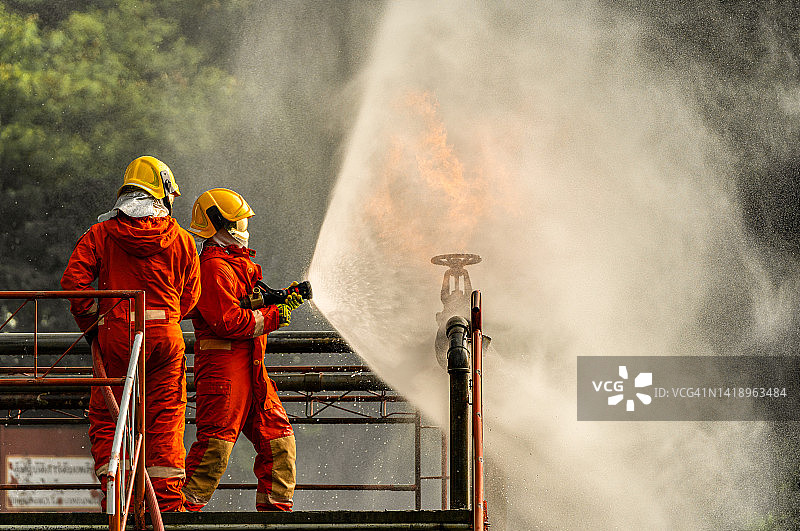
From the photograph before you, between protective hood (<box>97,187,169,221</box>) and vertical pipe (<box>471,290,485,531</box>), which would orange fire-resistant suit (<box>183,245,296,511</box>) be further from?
vertical pipe (<box>471,290,485,531</box>)

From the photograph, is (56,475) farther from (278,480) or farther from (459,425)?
(459,425)

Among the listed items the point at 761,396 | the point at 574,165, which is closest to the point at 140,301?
the point at 574,165

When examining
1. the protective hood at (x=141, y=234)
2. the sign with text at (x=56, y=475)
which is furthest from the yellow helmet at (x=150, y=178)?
the sign with text at (x=56, y=475)

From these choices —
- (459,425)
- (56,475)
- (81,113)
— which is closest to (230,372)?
(459,425)

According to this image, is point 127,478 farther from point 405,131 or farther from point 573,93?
point 573,93

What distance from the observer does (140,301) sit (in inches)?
182

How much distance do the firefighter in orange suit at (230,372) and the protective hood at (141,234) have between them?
54 centimetres

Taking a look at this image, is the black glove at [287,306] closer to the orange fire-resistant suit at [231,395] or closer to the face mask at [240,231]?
the orange fire-resistant suit at [231,395]

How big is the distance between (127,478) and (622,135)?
11.8 m

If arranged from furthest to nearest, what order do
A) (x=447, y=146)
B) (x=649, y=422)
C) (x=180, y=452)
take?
(x=649, y=422) < (x=447, y=146) < (x=180, y=452)

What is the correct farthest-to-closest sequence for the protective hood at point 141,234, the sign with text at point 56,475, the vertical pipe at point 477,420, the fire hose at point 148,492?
the sign with text at point 56,475 → the protective hood at point 141,234 → the vertical pipe at point 477,420 → the fire hose at point 148,492

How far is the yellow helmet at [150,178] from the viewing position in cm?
564

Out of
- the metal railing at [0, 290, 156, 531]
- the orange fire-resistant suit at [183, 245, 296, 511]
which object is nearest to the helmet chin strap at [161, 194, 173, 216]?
the orange fire-resistant suit at [183, 245, 296, 511]

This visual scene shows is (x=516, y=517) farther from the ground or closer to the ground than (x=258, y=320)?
closer to the ground
